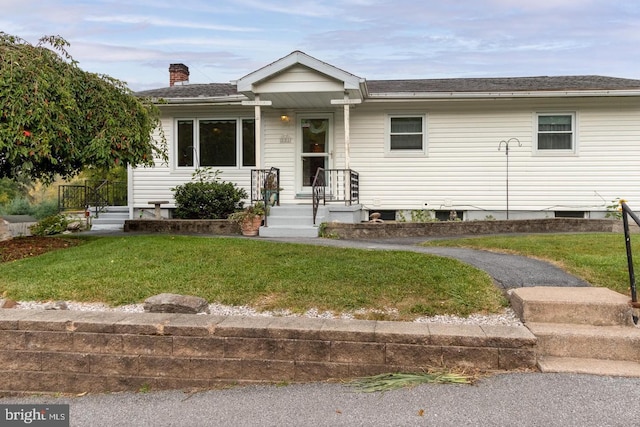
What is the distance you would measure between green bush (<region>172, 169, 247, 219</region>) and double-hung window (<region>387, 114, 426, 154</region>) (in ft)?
13.9

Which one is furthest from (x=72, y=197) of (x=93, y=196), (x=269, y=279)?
(x=269, y=279)

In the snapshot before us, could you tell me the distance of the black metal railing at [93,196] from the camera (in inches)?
496

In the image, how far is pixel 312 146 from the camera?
1196cm

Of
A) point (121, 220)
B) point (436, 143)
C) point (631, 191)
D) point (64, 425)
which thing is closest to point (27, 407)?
point (64, 425)

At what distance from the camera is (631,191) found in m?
11.0

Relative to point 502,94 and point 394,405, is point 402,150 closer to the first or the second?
point 502,94

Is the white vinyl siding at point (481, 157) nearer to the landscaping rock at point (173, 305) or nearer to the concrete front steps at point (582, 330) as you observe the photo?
the concrete front steps at point (582, 330)

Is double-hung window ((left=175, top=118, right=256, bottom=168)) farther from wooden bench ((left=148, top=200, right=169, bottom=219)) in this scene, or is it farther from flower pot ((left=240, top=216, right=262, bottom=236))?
flower pot ((left=240, top=216, right=262, bottom=236))

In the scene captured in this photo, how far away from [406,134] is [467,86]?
7.22 feet

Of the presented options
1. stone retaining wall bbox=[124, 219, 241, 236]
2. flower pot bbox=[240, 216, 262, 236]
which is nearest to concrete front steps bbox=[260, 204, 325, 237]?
flower pot bbox=[240, 216, 262, 236]

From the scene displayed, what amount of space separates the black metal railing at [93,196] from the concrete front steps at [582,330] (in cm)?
1168

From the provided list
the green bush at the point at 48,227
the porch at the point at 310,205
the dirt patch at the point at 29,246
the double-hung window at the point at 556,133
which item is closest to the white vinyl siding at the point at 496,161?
the double-hung window at the point at 556,133

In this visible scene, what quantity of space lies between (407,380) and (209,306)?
6.73 feet

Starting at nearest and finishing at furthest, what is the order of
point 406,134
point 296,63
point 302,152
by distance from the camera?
1. point 296,63
2. point 406,134
3. point 302,152
